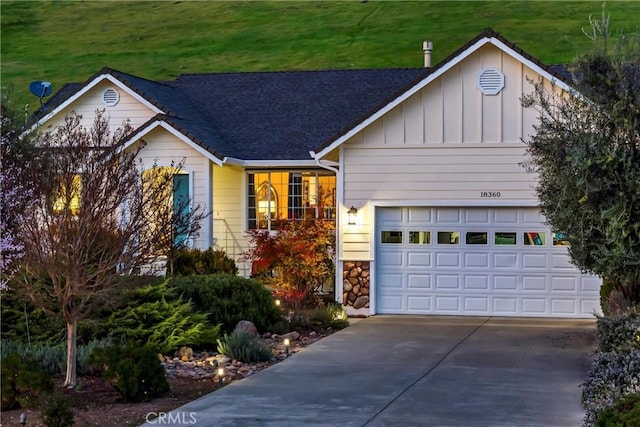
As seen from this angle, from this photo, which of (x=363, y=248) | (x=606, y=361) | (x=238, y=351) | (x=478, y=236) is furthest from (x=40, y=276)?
(x=478, y=236)

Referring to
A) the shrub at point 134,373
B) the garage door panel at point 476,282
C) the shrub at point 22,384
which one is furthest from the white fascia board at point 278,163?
the shrub at point 22,384

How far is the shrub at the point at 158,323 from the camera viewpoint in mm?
13508

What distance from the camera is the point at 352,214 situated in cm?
1859

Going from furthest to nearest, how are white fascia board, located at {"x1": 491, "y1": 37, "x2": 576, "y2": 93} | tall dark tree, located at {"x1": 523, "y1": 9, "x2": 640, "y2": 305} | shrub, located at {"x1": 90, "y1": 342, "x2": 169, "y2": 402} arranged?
white fascia board, located at {"x1": 491, "y1": 37, "x2": 576, "y2": 93}, tall dark tree, located at {"x1": 523, "y1": 9, "x2": 640, "y2": 305}, shrub, located at {"x1": 90, "y1": 342, "x2": 169, "y2": 402}

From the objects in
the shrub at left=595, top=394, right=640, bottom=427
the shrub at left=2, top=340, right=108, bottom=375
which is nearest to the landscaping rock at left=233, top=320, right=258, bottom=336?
the shrub at left=2, top=340, right=108, bottom=375

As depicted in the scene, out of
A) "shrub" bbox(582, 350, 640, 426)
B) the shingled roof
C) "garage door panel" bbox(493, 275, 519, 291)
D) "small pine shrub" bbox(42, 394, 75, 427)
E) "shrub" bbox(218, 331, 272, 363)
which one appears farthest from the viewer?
the shingled roof

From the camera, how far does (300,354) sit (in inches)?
543

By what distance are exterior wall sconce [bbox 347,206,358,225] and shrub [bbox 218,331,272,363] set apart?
5781 millimetres

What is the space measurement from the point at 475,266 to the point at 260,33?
42697mm

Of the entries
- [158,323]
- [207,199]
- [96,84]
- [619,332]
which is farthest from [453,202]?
[96,84]

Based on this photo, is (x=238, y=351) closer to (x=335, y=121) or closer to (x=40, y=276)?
(x=40, y=276)

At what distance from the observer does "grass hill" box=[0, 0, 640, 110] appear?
5141cm

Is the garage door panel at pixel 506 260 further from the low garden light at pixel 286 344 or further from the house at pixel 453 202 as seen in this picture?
the low garden light at pixel 286 344

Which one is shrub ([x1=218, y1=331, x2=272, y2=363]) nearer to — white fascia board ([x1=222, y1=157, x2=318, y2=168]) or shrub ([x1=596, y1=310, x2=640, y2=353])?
shrub ([x1=596, y1=310, x2=640, y2=353])
